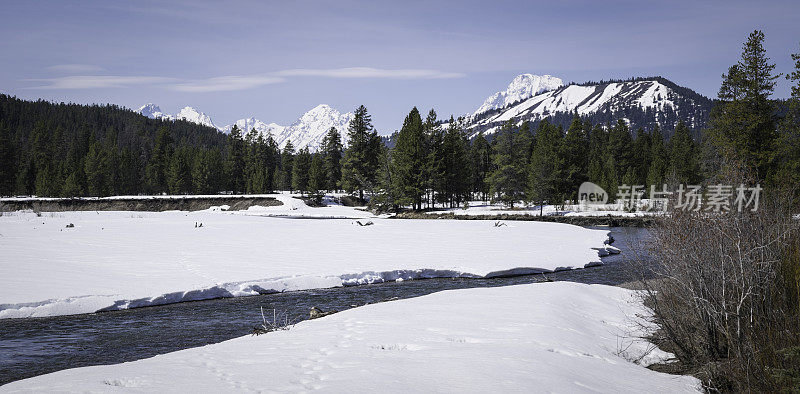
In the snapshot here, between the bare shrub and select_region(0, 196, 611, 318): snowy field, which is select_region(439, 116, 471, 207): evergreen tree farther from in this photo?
the bare shrub

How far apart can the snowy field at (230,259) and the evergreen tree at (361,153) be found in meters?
36.7

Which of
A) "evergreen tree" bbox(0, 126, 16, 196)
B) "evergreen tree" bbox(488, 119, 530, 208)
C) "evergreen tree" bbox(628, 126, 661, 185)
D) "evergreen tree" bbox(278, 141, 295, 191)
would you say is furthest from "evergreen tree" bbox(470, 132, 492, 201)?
"evergreen tree" bbox(0, 126, 16, 196)

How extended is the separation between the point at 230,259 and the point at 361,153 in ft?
170

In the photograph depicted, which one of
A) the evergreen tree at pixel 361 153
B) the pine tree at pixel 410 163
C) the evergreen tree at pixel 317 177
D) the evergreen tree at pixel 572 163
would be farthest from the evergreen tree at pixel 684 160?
the evergreen tree at pixel 317 177

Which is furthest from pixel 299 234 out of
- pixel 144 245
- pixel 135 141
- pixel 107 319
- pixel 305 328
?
pixel 135 141

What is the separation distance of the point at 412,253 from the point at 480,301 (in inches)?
443

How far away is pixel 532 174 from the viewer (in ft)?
191

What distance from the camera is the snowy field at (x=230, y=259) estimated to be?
15.4m

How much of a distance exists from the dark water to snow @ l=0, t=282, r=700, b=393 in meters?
1.85

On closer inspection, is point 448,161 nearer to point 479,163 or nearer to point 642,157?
point 479,163

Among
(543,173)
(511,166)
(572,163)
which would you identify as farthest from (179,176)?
(572,163)

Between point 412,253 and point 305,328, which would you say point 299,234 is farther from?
point 305,328

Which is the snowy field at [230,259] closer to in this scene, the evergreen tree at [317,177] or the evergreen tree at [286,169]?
the evergreen tree at [317,177]

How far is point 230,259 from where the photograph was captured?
72.2ft
